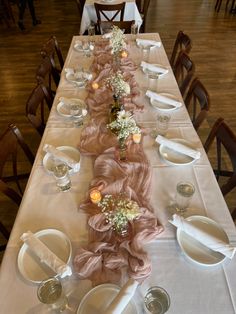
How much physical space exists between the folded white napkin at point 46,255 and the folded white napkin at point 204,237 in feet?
1.54

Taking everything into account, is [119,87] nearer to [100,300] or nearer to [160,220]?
[160,220]

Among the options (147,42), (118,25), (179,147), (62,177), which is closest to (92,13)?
(118,25)

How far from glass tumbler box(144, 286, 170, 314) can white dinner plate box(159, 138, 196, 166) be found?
0.67 metres

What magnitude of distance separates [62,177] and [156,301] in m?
0.68

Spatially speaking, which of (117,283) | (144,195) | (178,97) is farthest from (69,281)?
(178,97)

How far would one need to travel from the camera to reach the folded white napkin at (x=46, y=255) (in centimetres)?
96

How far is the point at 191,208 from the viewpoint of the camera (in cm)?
121

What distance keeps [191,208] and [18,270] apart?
0.77 m

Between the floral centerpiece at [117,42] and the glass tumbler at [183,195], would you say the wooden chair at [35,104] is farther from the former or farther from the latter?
the glass tumbler at [183,195]

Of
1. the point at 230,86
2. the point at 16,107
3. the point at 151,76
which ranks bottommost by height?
the point at 16,107

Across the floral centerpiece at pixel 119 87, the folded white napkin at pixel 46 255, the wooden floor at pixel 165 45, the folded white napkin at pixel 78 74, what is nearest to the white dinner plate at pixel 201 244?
the folded white napkin at pixel 46 255

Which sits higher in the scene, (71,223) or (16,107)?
(71,223)

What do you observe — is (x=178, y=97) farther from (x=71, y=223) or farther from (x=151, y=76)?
(x=71, y=223)

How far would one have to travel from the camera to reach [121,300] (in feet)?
2.75
